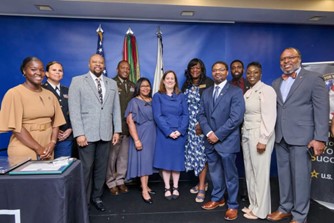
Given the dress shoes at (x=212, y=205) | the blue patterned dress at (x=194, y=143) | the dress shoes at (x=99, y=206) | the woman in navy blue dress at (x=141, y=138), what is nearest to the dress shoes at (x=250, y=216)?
the dress shoes at (x=212, y=205)

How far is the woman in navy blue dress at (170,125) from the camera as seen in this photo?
2.78m

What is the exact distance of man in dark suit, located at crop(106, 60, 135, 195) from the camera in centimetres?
319

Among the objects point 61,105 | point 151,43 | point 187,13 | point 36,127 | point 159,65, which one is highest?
point 187,13

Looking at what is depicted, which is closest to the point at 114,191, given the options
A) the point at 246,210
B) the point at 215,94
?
the point at 246,210

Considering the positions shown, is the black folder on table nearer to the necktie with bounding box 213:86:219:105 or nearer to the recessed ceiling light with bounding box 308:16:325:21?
the necktie with bounding box 213:86:219:105

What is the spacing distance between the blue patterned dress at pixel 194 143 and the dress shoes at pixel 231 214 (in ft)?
1.73

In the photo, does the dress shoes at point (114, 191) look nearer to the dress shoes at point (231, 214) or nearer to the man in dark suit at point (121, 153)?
the man in dark suit at point (121, 153)

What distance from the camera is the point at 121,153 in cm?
324

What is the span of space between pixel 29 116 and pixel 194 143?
1.73 meters

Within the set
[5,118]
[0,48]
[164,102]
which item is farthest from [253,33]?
[0,48]

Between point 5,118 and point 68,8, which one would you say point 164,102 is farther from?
point 68,8

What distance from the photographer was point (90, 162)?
250 centimetres

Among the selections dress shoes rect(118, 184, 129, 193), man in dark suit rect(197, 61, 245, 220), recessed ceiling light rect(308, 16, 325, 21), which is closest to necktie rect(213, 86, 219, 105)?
man in dark suit rect(197, 61, 245, 220)

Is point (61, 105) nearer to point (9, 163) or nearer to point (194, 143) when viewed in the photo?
point (9, 163)
